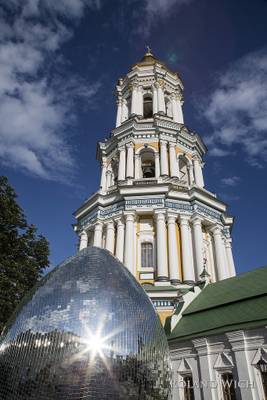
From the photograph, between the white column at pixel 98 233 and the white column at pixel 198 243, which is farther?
the white column at pixel 98 233

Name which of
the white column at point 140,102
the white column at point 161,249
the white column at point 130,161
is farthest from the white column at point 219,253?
the white column at point 140,102

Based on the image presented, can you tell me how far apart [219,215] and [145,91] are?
48.1 ft

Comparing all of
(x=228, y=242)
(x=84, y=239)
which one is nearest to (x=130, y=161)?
(x=84, y=239)

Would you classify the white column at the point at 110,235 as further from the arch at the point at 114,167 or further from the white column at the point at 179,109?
the white column at the point at 179,109

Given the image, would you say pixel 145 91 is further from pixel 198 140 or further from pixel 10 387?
pixel 10 387

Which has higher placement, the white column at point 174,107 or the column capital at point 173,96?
the column capital at point 173,96

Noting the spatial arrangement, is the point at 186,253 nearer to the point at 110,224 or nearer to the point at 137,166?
the point at 110,224

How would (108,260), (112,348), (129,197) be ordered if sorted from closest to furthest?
1. (112,348)
2. (108,260)
3. (129,197)

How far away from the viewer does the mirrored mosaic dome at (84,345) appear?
10.3ft

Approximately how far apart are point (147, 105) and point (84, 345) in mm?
30203

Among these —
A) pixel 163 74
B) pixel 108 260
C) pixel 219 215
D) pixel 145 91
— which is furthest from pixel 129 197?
pixel 108 260

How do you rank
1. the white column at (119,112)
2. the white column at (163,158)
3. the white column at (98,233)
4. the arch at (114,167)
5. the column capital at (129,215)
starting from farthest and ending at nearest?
the white column at (119,112) < the arch at (114,167) < the white column at (163,158) < the white column at (98,233) < the column capital at (129,215)

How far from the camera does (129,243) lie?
20.6 meters

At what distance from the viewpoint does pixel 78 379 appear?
10.2ft
